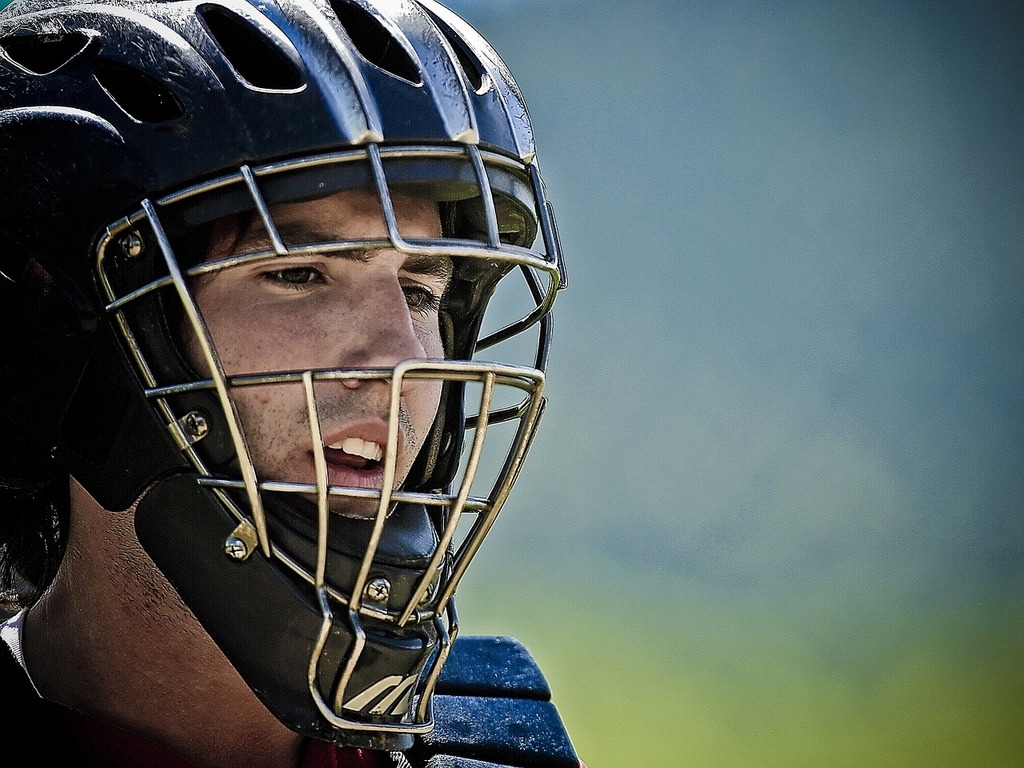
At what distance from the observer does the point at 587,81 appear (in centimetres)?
224

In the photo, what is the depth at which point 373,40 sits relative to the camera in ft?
3.30

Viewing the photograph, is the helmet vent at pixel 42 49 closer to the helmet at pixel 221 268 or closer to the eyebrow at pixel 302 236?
the helmet at pixel 221 268

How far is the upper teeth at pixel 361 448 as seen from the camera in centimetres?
98

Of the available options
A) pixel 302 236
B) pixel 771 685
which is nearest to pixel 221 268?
pixel 302 236

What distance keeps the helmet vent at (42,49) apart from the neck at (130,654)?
378 mm

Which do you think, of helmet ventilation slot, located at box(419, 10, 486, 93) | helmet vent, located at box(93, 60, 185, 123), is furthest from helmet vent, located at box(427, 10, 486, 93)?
helmet vent, located at box(93, 60, 185, 123)

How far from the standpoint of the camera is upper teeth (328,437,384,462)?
976 millimetres

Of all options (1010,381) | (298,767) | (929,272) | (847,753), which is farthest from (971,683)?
(298,767)

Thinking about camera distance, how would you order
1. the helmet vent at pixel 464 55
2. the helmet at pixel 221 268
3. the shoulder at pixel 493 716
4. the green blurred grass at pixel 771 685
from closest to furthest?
the helmet at pixel 221 268, the helmet vent at pixel 464 55, the shoulder at pixel 493 716, the green blurred grass at pixel 771 685

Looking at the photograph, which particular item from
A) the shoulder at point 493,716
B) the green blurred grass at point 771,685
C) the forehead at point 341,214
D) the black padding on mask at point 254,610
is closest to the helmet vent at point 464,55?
the forehead at point 341,214

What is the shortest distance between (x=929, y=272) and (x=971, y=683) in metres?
0.79

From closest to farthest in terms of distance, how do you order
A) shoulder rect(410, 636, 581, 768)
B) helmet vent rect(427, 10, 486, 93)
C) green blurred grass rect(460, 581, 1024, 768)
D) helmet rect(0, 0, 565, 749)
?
1. helmet rect(0, 0, 565, 749)
2. helmet vent rect(427, 10, 486, 93)
3. shoulder rect(410, 636, 581, 768)
4. green blurred grass rect(460, 581, 1024, 768)

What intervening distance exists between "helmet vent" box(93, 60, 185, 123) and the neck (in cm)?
34

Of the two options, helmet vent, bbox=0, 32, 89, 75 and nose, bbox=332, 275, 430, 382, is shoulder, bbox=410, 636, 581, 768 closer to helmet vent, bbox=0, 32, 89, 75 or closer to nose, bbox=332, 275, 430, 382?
nose, bbox=332, 275, 430, 382
